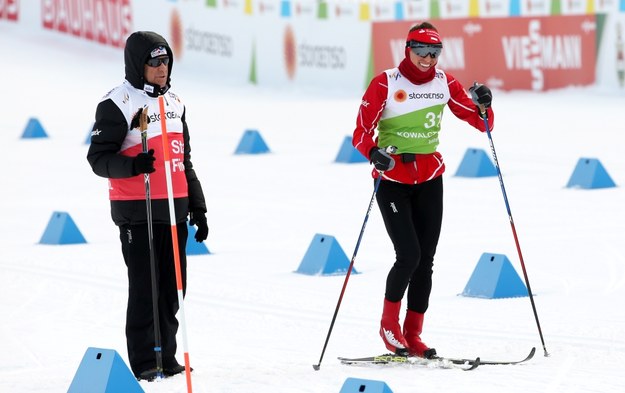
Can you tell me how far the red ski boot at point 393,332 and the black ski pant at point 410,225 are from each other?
0.17 feet

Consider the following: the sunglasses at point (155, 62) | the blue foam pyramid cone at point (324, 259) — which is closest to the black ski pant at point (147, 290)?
the sunglasses at point (155, 62)

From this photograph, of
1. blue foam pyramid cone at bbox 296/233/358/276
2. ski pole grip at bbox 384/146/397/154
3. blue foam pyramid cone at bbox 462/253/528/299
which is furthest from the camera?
blue foam pyramid cone at bbox 296/233/358/276

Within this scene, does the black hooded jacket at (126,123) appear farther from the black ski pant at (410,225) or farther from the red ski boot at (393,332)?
the red ski boot at (393,332)

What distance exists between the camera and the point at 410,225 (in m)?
6.54

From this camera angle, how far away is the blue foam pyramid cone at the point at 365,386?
5086mm

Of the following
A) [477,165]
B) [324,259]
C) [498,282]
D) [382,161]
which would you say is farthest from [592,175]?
[382,161]

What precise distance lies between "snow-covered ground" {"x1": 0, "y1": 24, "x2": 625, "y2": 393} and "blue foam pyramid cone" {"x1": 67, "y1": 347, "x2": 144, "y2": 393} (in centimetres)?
41

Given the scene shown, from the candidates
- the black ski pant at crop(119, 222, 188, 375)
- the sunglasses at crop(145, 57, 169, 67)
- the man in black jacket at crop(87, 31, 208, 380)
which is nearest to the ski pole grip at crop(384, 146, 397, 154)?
the man in black jacket at crop(87, 31, 208, 380)

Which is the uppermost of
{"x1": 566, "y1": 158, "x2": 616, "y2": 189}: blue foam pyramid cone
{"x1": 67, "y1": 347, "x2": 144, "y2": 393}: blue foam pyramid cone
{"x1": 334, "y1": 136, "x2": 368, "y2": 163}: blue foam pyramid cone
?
{"x1": 67, "y1": 347, "x2": 144, "y2": 393}: blue foam pyramid cone

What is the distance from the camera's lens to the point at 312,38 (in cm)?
2416

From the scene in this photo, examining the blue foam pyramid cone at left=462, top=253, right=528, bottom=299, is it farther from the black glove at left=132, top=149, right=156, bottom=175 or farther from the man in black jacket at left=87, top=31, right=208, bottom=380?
the black glove at left=132, top=149, right=156, bottom=175

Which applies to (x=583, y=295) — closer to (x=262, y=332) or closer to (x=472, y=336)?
(x=472, y=336)

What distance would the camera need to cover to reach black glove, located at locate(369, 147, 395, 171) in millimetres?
6316

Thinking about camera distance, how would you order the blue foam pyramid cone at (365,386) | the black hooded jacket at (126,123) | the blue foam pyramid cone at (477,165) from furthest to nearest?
the blue foam pyramid cone at (477,165) < the black hooded jacket at (126,123) < the blue foam pyramid cone at (365,386)
